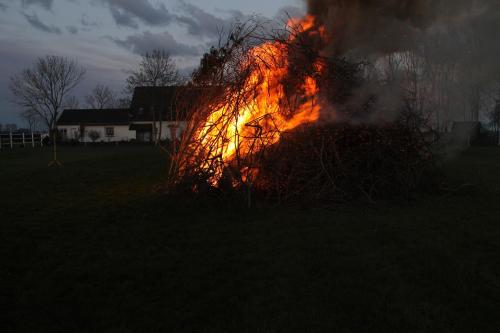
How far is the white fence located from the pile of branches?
33.1m

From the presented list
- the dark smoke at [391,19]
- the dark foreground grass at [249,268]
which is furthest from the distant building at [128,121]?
the dark foreground grass at [249,268]

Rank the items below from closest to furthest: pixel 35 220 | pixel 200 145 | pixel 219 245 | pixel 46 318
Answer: pixel 46 318, pixel 219 245, pixel 35 220, pixel 200 145

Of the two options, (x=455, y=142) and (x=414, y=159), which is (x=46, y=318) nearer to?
(x=414, y=159)

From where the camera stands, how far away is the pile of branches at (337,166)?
7.49 metres

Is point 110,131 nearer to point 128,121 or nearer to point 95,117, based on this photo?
point 128,121

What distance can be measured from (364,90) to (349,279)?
5.40m

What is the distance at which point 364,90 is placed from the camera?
27.4 ft

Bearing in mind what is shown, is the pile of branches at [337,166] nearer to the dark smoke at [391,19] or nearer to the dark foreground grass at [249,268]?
the dark foreground grass at [249,268]

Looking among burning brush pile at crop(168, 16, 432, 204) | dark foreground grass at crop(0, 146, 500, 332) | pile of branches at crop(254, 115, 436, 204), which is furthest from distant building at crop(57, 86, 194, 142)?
dark foreground grass at crop(0, 146, 500, 332)

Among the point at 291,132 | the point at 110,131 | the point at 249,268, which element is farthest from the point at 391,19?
the point at 110,131

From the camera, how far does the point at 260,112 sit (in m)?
8.14

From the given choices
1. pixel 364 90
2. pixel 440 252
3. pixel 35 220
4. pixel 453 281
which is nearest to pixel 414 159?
pixel 364 90

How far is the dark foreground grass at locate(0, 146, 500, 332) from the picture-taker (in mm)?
3102

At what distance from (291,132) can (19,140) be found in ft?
116
